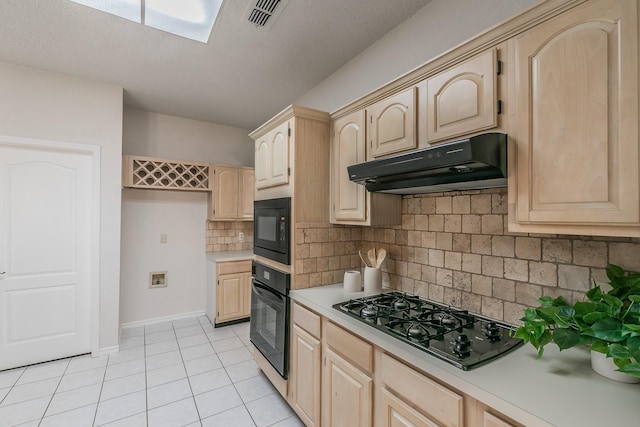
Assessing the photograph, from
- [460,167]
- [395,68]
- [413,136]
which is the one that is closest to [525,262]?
[460,167]

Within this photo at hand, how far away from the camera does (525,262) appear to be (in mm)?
1351

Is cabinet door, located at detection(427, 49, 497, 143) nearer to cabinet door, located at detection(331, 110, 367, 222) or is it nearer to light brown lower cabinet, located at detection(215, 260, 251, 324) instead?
cabinet door, located at detection(331, 110, 367, 222)

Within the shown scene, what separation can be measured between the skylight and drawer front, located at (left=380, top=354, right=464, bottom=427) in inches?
90.6

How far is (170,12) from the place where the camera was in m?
1.94

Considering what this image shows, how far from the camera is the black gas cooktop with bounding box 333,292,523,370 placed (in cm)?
107

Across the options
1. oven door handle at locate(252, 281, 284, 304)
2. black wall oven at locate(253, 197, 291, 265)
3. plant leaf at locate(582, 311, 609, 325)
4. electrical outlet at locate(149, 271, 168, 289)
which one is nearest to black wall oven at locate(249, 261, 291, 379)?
oven door handle at locate(252, 281, 284, 304)

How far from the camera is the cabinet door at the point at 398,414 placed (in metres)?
1.09

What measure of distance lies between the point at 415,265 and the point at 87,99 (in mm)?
3387

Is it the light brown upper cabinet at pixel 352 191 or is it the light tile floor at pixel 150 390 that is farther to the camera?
the light tile floor at pixel 150 390

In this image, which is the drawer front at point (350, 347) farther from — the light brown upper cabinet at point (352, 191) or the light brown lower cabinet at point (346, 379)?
the light brown upper cabinet at point (352, 191)

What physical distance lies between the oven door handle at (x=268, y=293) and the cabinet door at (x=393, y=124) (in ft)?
3.96

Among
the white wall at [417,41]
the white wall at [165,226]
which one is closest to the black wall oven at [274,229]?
the white wall at [417,41]

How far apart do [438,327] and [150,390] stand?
7.61 feet

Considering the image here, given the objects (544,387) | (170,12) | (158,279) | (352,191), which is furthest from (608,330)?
(158,279)
